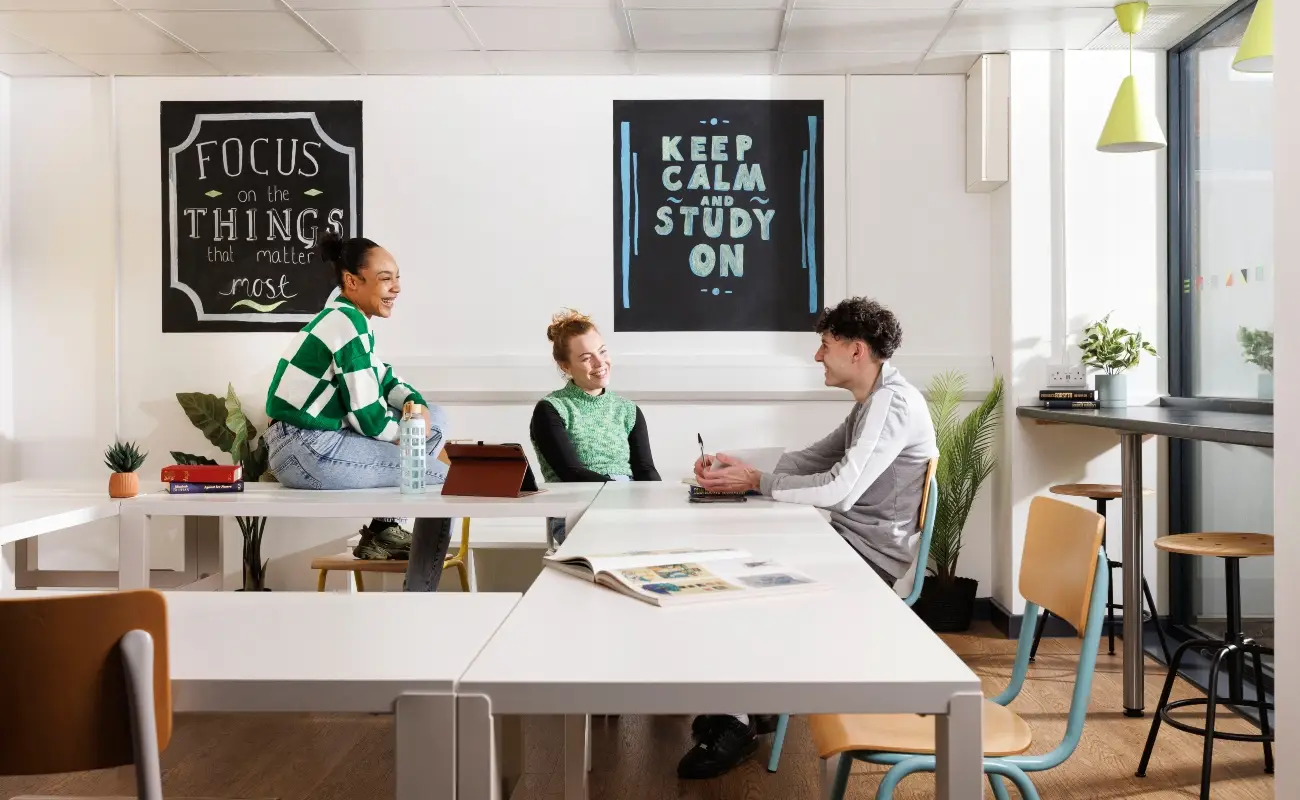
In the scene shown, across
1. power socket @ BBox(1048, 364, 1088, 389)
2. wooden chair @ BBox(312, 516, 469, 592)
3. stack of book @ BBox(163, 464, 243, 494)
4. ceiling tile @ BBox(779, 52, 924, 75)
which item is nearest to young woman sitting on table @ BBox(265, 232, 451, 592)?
stack of book @ BBox(163, 464, 243, 494)

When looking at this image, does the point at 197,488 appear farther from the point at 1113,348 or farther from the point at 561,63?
the point at 1113,348

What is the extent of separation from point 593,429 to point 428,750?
2.49 m

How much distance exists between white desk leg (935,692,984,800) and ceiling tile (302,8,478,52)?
3668 millimetres

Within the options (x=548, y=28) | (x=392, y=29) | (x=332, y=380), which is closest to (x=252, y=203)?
(x=392, y=29)

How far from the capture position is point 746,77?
16.2 ft

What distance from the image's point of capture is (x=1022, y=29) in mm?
4301

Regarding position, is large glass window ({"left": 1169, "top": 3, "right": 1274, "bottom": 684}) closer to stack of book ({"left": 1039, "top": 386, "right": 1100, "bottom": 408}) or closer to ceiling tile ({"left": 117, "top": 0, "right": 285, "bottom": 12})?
stack of book ({"left": 1039, "top": 386, "right": 1100, "bottom": 408})

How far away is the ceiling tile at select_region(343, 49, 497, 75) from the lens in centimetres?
463

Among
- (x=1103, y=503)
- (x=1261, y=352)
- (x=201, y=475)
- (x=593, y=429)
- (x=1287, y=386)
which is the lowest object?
(x=1103, y=503)

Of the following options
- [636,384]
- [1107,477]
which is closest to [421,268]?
[636,384]

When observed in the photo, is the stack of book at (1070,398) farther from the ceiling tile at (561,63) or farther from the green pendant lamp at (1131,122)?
the ceiling tile at (561,63)

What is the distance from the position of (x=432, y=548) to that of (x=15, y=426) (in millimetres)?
2753

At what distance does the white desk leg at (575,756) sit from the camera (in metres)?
2.04

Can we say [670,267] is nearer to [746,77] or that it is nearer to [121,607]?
[746,77]
